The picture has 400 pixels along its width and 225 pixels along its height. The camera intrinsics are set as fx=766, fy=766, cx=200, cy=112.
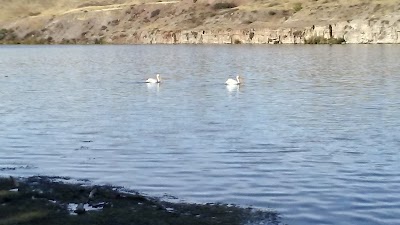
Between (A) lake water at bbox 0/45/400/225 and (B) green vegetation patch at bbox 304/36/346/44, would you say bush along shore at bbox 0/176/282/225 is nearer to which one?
(A) lake water at bbox 0/45/400/225

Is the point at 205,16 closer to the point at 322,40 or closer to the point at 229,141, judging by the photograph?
the point at 322,40

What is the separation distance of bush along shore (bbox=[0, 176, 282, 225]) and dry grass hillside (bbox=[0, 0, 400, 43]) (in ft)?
310

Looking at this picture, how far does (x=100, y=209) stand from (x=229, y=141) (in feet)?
31.2

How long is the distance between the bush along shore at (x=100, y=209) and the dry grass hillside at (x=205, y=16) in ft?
310

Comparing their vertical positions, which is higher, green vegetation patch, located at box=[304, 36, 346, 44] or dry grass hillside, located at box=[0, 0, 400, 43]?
dry grass hillside, located at box=[0, 0, 400, 43]

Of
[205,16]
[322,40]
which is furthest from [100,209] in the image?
[205,16]

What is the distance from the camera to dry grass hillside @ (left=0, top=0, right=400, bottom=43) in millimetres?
113938

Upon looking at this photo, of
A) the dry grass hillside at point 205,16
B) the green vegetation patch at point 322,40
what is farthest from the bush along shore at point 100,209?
the green vegetation patch at point 322,40

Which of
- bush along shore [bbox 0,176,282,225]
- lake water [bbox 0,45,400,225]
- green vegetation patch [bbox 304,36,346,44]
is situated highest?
bush along shore [bbox 0,176,282,225]

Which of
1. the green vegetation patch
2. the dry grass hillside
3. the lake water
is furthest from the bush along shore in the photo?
the green vegetation patch

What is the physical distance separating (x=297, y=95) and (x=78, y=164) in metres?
19.8

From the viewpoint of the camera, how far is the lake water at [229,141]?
15750mm

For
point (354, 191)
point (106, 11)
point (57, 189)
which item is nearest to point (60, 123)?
point (57, 189)

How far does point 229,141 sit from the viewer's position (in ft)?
73.7
